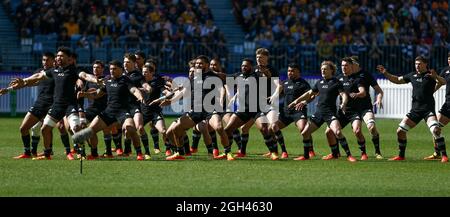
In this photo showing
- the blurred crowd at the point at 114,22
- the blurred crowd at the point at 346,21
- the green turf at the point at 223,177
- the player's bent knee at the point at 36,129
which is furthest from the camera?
the blurred crowd at the point at 346,21

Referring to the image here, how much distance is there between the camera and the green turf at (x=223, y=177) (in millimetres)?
16969

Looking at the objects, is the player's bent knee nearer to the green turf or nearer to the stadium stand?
the green turf

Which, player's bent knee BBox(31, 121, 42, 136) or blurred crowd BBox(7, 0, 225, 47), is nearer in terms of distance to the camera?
player's bent knee BBox(31, 121, 42, 136)

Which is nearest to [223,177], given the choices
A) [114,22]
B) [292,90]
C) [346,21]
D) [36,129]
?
[292,90]

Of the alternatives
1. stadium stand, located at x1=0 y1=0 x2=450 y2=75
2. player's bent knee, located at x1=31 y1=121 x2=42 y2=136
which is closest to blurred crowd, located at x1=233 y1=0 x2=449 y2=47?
stadium stand, located at x1=0 y1=0 x2=450 y2=75

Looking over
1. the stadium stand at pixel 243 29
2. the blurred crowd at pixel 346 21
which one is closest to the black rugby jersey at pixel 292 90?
the stadium stand at pixel 243 29

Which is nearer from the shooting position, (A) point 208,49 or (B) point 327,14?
(A) point 208,49

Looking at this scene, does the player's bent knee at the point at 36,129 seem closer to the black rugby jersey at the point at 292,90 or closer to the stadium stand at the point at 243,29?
the black rugby jersey at the point at 292,90

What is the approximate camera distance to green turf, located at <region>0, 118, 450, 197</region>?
668 inches

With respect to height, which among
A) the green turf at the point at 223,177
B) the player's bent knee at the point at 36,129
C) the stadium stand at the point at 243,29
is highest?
the stadium stand at the point at 243,29

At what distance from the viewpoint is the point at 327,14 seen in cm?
4550
